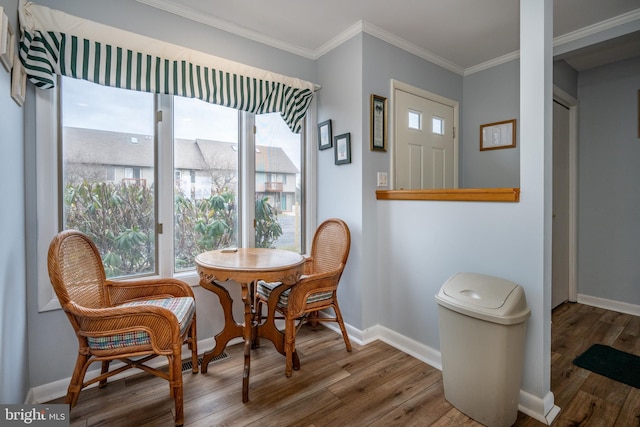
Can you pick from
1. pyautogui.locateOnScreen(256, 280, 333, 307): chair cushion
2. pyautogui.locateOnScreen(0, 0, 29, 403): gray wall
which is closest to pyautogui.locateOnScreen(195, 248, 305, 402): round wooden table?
pyautogui.locateOnScreen(256, 280, 333, 307): chair cushion

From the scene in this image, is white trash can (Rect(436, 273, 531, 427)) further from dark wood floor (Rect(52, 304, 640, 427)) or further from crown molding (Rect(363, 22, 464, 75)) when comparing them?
crown molding (Rect(363, 22, 464, 75))

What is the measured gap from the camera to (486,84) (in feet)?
10.4

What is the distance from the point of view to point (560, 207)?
3.15 metres

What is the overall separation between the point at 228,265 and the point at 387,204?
1.34 metres

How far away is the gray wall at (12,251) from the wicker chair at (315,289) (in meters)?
1.27

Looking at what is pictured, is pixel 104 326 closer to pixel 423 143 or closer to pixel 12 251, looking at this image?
pixel 12 251

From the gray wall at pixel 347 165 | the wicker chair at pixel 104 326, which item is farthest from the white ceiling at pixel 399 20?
the wicker chair at pixel 104 326

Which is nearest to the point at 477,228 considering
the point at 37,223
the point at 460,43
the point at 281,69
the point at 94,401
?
the point at 460,43

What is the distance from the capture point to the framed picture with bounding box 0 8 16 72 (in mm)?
1185

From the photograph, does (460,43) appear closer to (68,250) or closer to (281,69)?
(281,69)

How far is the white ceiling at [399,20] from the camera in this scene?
2162 millimetres

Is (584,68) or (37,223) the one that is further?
(584,68)

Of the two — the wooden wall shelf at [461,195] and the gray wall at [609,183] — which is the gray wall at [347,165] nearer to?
the wooden wall shelf at [461,195]

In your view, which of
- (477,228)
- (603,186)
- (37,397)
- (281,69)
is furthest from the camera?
(603,186)
